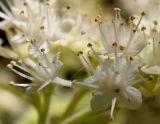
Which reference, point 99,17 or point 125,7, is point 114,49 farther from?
point 125,7

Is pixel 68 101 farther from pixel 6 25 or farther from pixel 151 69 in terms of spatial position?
pixel 151 69

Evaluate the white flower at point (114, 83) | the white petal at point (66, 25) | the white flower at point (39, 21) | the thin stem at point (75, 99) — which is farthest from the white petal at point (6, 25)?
the white flower at point (114, 83)

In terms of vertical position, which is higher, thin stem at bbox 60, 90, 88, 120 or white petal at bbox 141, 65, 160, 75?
white petal at bbox 141, 65, 160, 75

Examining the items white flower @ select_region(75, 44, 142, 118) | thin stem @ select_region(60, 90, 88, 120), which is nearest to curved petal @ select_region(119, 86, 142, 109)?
white flower @ select_region(75, 44, 142, 118)

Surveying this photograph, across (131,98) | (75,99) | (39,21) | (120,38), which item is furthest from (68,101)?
(131,98)

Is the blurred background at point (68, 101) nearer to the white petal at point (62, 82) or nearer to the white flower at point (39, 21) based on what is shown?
the white flower at point (39, 21)

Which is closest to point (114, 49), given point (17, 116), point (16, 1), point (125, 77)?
point (125, 77)

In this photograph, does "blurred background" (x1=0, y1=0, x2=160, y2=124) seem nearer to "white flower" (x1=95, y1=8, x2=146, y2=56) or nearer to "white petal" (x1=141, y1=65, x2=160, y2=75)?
"white flower" (x1=95, y1=8, x2=146, y2=56)
